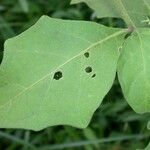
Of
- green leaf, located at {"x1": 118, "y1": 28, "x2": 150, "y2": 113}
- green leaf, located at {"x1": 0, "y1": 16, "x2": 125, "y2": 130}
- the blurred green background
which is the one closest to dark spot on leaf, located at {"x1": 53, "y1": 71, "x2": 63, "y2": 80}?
green leaf, located at {"x1": 0, "y1": 16, "x2": 125, "y2": 130}

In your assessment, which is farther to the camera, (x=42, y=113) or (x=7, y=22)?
(x=7, y=22)

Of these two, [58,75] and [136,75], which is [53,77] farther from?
[136,75]

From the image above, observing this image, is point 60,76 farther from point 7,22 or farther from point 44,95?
point 7,22

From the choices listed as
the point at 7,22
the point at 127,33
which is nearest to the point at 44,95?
the point at 127,33

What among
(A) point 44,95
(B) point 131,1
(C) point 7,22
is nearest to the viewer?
(A) point 44,95

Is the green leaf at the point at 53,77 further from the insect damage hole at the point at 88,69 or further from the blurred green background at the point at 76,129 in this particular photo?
the blurred green background at the point at 76,129

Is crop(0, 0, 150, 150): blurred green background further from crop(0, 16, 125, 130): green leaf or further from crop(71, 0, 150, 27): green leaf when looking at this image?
crop(0, 16, 125, 130): green leaf

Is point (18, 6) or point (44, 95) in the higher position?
point (44, 95)
